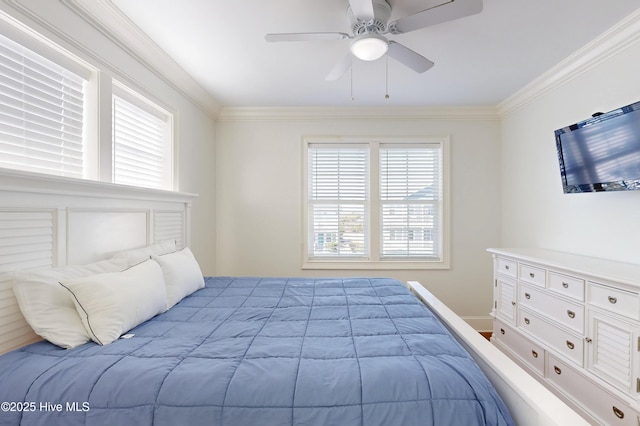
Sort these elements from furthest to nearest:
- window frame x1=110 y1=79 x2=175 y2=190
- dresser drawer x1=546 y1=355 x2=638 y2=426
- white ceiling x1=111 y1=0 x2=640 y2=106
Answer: window frame x1=110 y1=79 x2=175 y2=190 < white ceiling x1=111 y1=0 x2=640 y2=106 < dresser drawer x1=546 y1=355 x2=638 y2=426

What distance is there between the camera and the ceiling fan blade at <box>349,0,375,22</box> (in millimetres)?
1339

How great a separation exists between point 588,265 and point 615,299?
356mm

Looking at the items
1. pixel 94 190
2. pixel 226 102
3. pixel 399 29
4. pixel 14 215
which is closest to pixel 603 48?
pixel 399 29

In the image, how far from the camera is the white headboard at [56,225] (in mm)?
Answer: 1175

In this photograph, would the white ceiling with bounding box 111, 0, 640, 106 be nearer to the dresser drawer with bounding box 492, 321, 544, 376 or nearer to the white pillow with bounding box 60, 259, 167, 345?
the white pillow with bounding box 60, 259, 167, 345

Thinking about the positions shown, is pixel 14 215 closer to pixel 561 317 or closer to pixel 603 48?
pixel 561 317

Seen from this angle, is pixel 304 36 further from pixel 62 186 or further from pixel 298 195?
pixel 298 195

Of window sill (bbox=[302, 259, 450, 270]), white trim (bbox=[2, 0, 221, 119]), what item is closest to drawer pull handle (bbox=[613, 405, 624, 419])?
window sill (bbox=[302, 259, 450, 270])

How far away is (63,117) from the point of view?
152 cm

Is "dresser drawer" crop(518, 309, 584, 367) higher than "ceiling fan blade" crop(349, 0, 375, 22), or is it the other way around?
"ceiling fan blade" crop(349, 0, 375, 22)

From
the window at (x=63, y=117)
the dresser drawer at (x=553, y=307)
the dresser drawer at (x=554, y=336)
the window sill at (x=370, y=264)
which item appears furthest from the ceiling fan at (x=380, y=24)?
the window sill at (x=370, y=264)

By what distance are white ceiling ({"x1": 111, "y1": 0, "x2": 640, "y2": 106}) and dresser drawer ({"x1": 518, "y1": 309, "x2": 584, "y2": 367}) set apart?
81.7 inches

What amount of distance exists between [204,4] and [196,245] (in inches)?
84.4

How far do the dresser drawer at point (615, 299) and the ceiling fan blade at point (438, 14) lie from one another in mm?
1708
